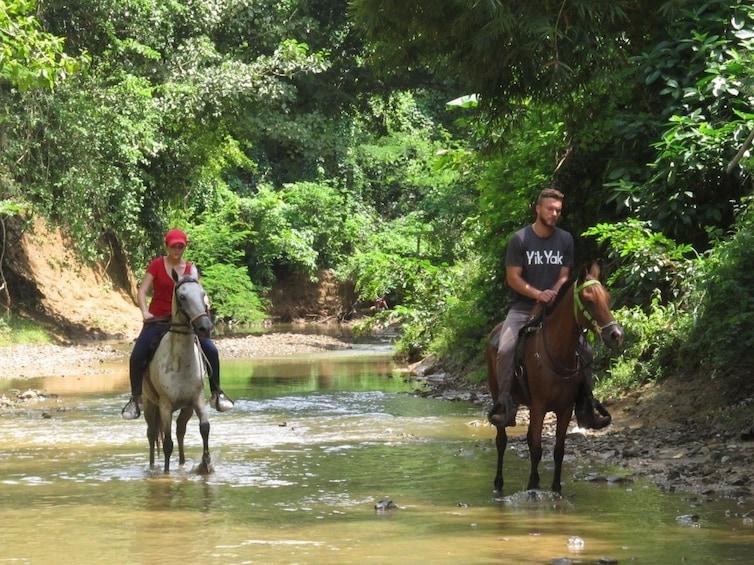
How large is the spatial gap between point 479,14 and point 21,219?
854 inches

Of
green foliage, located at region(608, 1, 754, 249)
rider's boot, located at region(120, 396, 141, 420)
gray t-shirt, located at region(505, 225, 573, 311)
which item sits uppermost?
green foliage, located at region(608, 1, 754, 249)

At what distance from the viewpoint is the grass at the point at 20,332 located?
1125 inches

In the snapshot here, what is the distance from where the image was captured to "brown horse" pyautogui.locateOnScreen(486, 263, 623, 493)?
9.14 metres

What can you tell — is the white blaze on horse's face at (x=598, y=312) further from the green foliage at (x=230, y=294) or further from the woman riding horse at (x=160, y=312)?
the green foliage at (x=230, y=294)

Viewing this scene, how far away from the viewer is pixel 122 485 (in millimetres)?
10750

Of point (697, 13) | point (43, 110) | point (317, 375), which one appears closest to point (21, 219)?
point (43, 110)

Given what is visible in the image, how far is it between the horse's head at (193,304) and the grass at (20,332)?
1818 centimetres

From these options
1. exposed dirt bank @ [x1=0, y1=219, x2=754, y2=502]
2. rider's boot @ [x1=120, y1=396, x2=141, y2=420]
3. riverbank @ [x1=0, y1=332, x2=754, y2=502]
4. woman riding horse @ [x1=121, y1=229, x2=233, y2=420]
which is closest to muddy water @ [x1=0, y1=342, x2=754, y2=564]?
riverbank @ [x1=0, y1=332, x2=754, y2=502]

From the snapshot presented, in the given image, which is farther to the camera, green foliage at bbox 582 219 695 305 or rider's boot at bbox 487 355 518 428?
green foliage at bbox 582 219 695 305

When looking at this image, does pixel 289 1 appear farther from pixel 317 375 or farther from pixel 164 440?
pixel 164 440

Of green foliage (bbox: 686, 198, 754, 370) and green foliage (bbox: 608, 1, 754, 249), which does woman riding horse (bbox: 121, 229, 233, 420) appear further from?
green foliage (bbox: 608, 1, 754, 249)

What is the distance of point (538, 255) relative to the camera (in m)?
9.73

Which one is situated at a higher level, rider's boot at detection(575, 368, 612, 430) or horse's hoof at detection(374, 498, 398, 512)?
rider's boot at detection(575, 368, 612, 430)

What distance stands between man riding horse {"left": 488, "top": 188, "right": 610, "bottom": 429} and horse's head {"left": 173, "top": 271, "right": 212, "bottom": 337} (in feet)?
9.28
